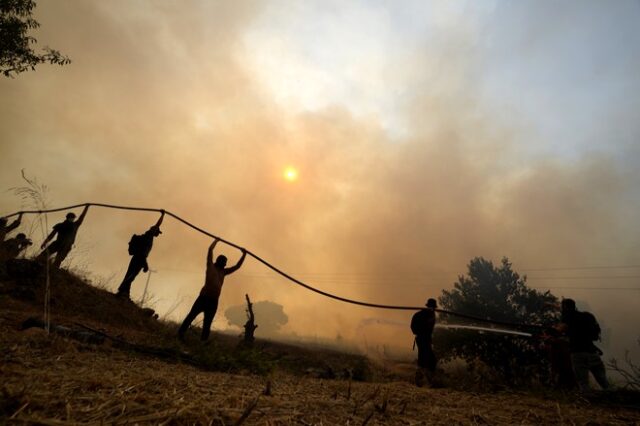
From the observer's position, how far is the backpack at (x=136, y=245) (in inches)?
431

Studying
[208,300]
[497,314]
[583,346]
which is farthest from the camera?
[497,314]

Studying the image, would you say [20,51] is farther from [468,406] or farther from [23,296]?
[468,406]

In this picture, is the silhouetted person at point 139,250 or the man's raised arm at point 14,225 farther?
the man's raised arm at point 14,225

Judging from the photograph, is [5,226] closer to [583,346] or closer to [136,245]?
[136,245]

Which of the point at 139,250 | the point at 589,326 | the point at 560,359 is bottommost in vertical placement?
the point at 560,359

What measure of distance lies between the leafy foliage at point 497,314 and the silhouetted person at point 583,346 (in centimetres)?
2360

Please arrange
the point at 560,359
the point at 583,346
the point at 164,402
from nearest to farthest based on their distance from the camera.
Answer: the point at 164,402 → the point at 583,346 → the point at 560,359

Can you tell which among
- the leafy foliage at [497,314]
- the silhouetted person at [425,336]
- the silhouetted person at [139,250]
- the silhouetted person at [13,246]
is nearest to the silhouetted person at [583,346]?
the silhouetted person at [425,336]

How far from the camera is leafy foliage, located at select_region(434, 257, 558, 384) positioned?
31.3 meters

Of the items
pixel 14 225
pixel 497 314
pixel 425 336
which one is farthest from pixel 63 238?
pixel 497 314

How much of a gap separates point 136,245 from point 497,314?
42.2 m

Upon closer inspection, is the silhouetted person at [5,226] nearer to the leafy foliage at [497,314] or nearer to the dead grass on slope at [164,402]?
the dead grass on slope at [164,402]

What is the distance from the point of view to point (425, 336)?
916cm

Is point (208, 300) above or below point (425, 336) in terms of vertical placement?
above
